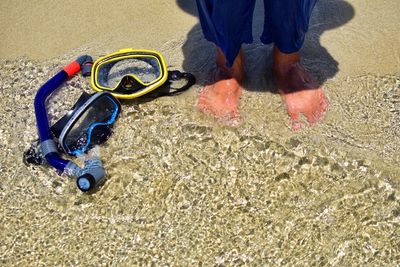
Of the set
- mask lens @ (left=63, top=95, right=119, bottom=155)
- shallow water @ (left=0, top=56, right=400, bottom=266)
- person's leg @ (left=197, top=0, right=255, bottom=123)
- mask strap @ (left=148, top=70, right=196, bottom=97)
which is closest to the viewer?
shallow water @ (left=0, top=56, right=400, bottom=266)

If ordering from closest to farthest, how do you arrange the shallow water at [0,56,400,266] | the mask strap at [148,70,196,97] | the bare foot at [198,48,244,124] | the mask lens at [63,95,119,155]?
the shallow water at [0,56,400,266], the mask lens at [63,95,119,155], the bare foot at [198,48,244,124], the mask strap at [148,70,196,97]

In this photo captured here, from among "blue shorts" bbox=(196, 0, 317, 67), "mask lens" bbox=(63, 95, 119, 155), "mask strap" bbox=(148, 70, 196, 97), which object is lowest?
"mask strap" bbox=(148, 70, 196, 97)

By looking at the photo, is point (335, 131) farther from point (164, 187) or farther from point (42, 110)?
point (42, 110)

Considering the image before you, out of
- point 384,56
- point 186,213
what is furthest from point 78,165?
point 384,56

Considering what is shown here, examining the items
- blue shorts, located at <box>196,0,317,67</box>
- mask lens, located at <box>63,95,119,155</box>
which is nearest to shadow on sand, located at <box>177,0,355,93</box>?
blue shorts, located at <box>196,0,317,67</box>

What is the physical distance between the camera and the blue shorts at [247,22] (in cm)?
236

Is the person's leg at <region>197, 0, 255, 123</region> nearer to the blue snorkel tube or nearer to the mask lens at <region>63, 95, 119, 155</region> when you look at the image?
the mask lens at <region>63, 95, 119, 155</region>

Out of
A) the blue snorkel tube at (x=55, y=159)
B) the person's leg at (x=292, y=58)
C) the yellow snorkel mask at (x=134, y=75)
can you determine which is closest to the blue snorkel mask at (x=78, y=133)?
the blue snorkel tube at (x=55, y=159)

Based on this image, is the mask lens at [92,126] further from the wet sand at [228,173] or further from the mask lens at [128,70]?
the mask lens at [128,70]

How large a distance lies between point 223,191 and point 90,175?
0.64 metres

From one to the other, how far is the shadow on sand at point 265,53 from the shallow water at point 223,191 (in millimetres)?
113

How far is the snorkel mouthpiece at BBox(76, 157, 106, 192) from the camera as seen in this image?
240 cm

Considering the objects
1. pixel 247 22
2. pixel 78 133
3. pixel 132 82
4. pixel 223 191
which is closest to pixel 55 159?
pixel 78 133

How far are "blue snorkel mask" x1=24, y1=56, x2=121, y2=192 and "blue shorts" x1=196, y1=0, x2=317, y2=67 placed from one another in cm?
68
